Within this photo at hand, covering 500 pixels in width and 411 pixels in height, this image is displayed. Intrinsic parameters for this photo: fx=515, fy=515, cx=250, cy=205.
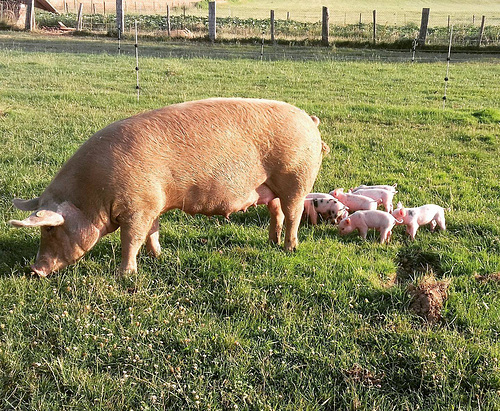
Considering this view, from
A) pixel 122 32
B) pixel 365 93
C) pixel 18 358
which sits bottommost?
pixel 18 358

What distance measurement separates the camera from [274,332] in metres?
3.85

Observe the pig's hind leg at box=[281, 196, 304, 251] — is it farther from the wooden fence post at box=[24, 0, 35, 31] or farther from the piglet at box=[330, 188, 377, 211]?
the wooden fence post at box=[24, 0, 35, 31]

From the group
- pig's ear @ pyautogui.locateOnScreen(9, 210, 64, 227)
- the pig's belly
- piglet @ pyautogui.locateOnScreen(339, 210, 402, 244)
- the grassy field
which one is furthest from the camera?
piglet @ pyautogui.locateOnScreen(339, 210, 402, 244)

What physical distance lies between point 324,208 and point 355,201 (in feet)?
1.55

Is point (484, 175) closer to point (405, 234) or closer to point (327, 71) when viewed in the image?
point (405, 234)

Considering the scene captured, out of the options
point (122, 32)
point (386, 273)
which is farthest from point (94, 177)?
point (122, 32)

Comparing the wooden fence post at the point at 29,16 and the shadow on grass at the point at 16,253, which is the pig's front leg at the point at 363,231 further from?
the wooden fence post at the point at 29,16

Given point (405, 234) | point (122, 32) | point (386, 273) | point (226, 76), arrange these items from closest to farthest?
point (386, 273) → point (405, 234) → point (226, 76) → point (122, 32)

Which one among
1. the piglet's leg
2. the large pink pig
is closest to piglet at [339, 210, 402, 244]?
the large pink pig

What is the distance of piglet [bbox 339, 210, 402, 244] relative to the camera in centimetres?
540

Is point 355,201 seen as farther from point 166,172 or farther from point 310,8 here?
point 310,8

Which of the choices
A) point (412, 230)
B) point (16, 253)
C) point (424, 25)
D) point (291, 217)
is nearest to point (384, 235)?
point (412, 230)

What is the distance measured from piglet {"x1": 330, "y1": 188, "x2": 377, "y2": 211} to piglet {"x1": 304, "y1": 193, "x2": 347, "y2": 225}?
0.19m

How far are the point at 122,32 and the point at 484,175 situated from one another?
26004mm
